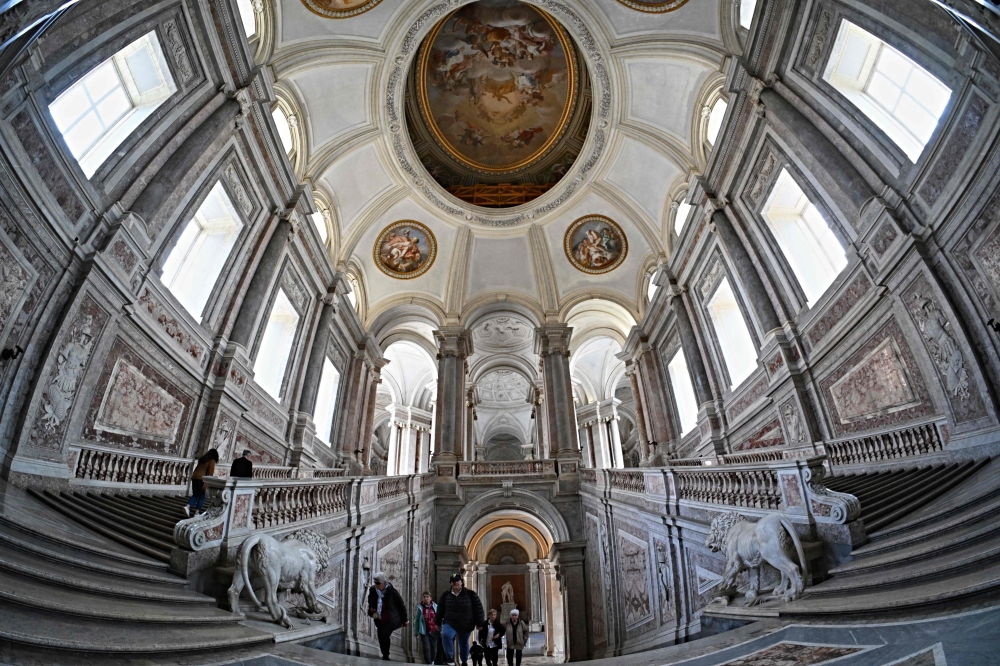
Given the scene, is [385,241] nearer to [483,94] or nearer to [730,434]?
[483,94]

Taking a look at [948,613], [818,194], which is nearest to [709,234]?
[818,194]

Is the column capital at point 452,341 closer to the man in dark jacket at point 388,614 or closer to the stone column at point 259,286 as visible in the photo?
the stone column at point 259,286

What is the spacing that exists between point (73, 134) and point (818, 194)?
1316cm

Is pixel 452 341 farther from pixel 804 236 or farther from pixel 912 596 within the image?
pixel 912 596

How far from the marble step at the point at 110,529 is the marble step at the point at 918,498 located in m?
7.04

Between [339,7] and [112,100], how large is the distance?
22.6ft

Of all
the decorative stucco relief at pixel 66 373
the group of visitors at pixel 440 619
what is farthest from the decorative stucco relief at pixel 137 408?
the group of visitors at pixel 440 619

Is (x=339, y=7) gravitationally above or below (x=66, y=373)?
above

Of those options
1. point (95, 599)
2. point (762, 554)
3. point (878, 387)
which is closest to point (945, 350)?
point (878, 387)

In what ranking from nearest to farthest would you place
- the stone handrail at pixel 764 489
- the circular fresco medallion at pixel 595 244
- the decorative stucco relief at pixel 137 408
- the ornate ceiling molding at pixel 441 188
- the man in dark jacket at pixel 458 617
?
the stone handrail at pixel 764 489 < the man in dark jacket at pixel 458 617 < the decorative stucco relief at pixel 137 408 < the ornate ceiling molding at pixel 441 188 < the circular fresco medallion at pixel 595 244

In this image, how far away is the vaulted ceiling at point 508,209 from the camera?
13453 millimetres

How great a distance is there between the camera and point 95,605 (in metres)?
3.43

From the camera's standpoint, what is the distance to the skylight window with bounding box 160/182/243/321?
10773 mm

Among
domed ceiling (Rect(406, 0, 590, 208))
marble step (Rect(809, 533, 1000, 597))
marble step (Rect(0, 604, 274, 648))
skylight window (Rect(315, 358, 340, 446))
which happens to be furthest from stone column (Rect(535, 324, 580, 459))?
marble step (Rect(0, 604, 274, 648))
